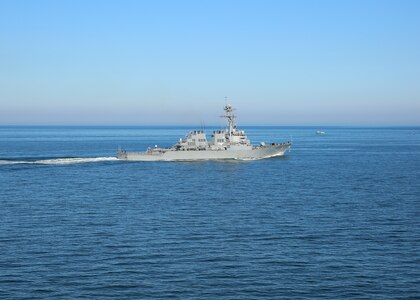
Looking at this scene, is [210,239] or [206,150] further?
[206,150]

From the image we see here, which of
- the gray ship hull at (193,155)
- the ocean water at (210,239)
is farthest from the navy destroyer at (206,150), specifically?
the ocean water at (210,239)

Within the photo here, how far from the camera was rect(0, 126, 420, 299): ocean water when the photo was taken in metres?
36.1

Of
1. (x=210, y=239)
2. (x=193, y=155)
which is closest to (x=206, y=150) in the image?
(x=193, y=155)

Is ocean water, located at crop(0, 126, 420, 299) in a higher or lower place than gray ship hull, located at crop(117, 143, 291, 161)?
lower

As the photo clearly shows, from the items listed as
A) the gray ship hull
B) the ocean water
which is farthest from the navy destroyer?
the ocean water

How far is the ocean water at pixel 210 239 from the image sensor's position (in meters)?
36.1

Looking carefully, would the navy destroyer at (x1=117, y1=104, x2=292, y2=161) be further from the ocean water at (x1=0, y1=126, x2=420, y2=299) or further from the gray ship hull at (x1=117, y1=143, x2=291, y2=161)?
the ocean water at (x1=0, y1=126, x2=420, y2=299)

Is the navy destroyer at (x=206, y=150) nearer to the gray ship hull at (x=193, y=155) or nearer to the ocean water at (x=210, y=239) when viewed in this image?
the gray ship hull at (x=193, y=155)

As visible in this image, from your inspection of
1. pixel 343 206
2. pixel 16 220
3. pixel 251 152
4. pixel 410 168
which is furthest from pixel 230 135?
pixel 16 220

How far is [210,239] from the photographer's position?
4834cm

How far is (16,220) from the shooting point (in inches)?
2207

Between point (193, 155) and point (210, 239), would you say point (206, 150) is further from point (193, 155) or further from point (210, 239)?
point (210, 239)

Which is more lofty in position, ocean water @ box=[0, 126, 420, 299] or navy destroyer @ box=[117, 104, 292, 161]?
navy destroyer @ box=[117, 104, 292, 161]

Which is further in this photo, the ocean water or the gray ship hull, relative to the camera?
the gray ship hull
